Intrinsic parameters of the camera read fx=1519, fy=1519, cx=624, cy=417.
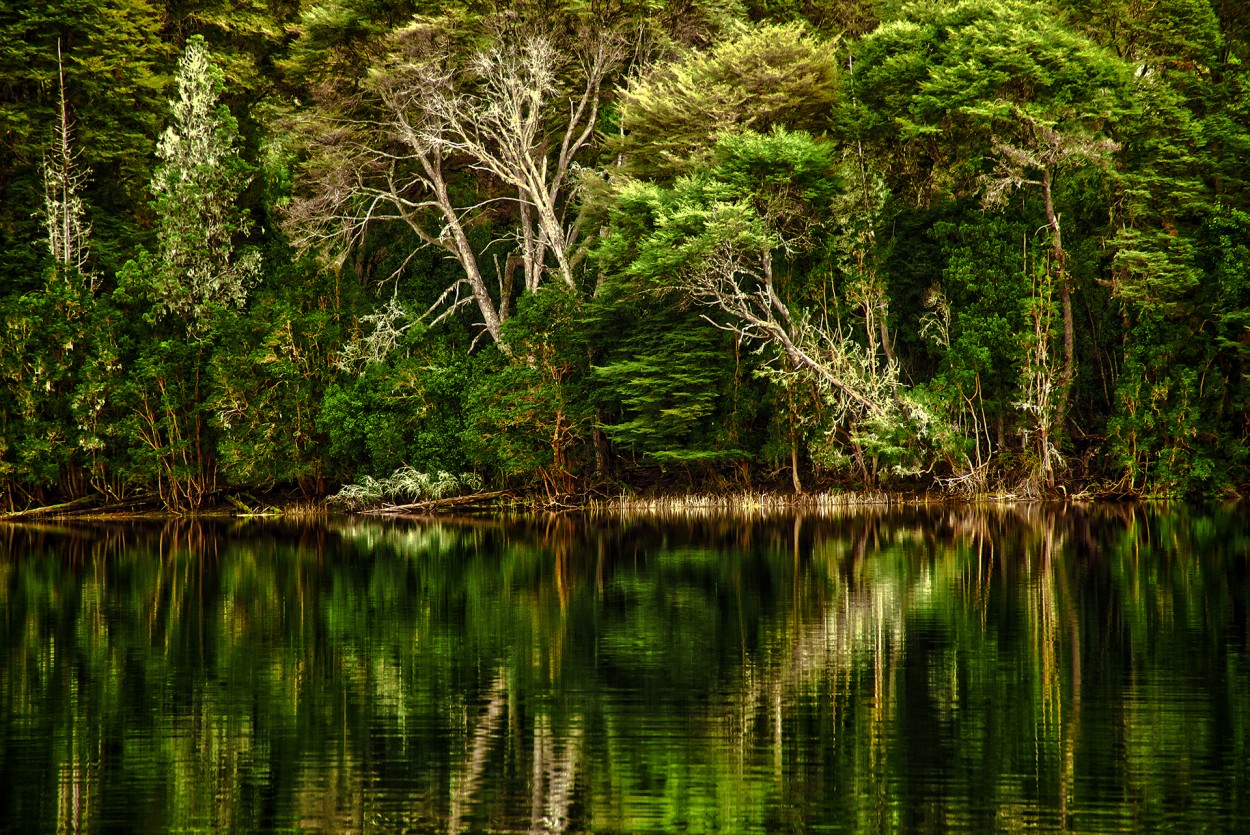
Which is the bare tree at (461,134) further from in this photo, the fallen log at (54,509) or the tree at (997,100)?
the fallen log at (54,509)

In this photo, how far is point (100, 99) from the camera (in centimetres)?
3912

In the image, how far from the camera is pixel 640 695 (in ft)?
38.4

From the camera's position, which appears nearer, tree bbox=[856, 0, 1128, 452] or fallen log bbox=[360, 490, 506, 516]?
tree bbox=[856, 0, 1128, 452]

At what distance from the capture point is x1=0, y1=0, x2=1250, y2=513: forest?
3334cm

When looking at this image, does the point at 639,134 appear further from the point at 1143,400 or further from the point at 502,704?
the point at 502,704

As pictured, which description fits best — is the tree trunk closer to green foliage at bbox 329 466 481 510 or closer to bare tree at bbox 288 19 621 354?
bare tree at bbox 288 19 621 354

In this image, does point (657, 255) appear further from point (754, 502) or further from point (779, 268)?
point (754, 502)

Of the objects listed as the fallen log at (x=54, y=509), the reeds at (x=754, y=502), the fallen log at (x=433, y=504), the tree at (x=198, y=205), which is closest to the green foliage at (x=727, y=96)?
the reeds at (x=754, y=502)

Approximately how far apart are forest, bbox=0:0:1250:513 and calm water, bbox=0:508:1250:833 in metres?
12.5

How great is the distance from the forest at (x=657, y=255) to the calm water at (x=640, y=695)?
41.0 ft

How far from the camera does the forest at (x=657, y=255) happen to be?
3334 cm

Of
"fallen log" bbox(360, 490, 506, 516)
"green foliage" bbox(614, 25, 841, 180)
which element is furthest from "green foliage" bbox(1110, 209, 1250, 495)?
"fallen log" bbox(360, 490, 506, 516)

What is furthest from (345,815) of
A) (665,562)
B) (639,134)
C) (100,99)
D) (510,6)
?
(100,99)

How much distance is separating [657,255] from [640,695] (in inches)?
842
